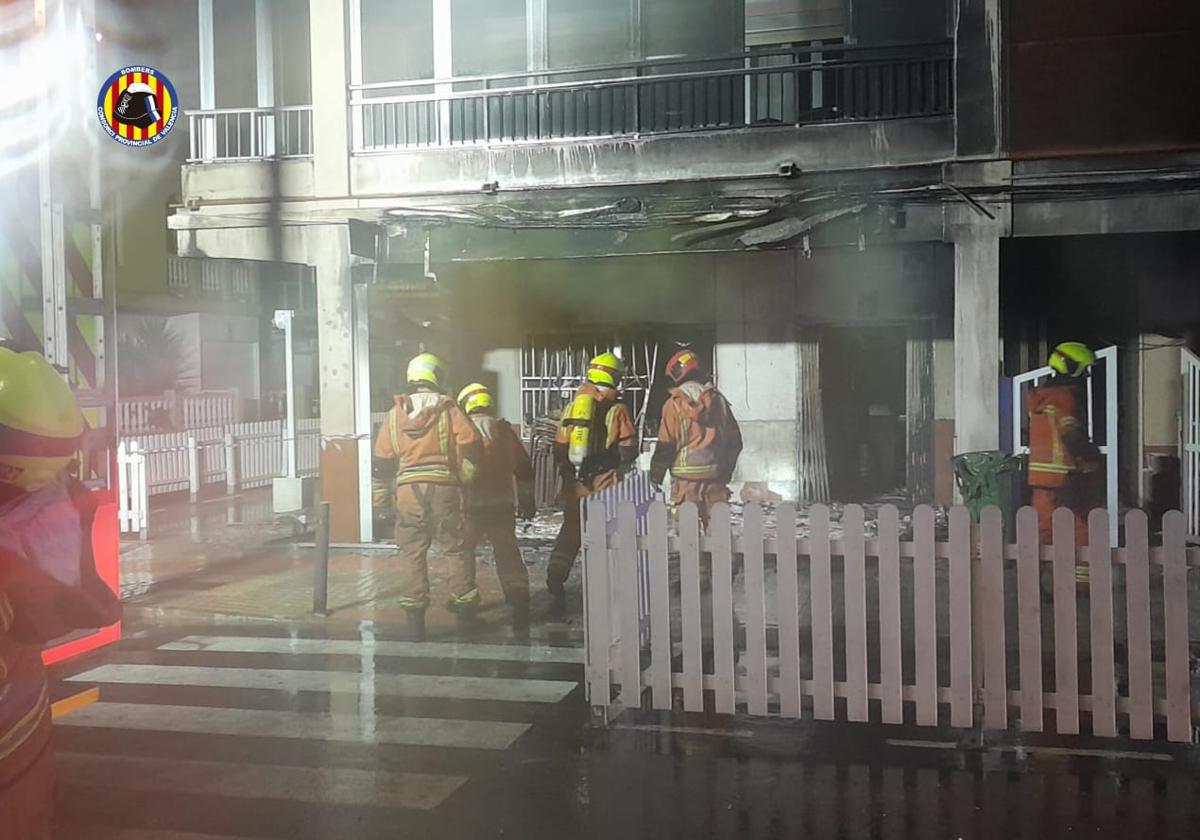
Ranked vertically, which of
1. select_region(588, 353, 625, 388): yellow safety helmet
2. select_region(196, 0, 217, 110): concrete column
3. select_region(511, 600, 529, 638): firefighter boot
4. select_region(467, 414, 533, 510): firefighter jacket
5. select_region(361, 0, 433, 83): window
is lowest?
select_region(511, 600, 529, 638): firefighter boot

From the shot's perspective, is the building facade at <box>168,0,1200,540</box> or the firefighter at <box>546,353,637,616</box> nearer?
the firefighter at <box>546,353,637,616</box>

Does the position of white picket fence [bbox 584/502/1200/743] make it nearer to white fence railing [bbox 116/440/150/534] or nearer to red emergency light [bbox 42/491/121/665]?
red emergency light [bbox 42/491/121/665]

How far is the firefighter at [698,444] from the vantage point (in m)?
9.71

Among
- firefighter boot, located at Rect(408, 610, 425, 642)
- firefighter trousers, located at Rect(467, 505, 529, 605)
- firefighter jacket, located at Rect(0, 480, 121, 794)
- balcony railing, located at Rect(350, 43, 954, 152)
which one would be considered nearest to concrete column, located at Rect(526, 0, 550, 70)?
balcony railing, located at Rect(350, 43, 954, 152)

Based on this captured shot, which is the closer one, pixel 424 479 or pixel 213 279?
pixel 424 479

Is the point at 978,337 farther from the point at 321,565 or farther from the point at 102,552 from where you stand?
the point at 102,552

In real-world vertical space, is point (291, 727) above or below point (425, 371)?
below

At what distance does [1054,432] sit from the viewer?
9.24 metres

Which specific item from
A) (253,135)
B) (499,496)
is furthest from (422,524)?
(253,135)

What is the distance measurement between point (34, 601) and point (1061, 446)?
314 inches

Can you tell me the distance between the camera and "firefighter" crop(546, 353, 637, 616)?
919cm

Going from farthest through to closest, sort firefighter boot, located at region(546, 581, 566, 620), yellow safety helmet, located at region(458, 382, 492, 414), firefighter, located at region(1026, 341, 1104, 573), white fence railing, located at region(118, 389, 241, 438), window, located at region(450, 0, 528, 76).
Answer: white fence railing, located at region(118, 389, 241, 438) → window, located at region(450, 0, 528, 76) → firefighter, located at region(1026, 341, 1104, 573) → firefighter boot, located at region(546, 581, 566, 620) → yellow safety helmet, located at region(458, 382, 492, 414)

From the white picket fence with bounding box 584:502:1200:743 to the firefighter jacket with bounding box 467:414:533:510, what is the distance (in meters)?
2.84

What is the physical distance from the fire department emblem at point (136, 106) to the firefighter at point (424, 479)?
14.9 ft
